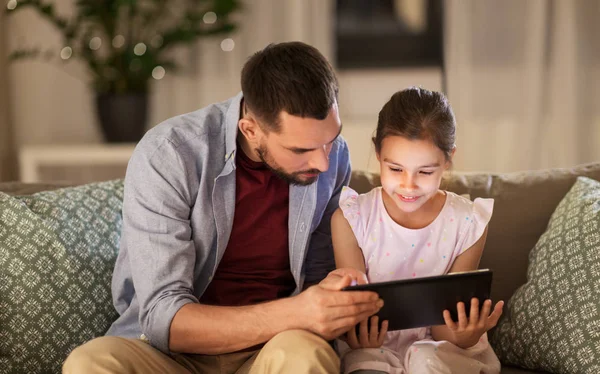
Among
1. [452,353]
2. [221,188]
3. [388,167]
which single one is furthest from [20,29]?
[452,353]

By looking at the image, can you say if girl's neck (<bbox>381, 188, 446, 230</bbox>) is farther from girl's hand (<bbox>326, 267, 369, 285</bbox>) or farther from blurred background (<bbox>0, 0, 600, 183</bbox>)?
blurred background (<bbox>0, 0, 600, 183</bbox>)

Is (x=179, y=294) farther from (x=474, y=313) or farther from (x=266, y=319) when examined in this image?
(x=474, y=313)

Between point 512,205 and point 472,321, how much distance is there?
598mm

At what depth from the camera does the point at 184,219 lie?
5.75 feet

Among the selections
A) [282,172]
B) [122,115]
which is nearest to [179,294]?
[282,172]

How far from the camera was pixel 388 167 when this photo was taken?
5.71ft

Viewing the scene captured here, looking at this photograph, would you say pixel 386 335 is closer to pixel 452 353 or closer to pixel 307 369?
pixel 452 353

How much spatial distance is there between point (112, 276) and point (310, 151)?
600 mm

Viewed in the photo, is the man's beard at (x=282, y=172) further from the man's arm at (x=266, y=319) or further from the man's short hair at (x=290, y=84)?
the man's arm at (x=266, y=319)

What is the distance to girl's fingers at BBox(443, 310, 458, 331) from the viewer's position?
1.59 meters

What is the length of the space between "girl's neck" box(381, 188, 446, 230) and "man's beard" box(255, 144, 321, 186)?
0.22m

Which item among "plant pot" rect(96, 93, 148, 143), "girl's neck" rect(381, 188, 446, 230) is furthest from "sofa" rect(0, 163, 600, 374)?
"plant pot" rect(96, 93, 148, 143)

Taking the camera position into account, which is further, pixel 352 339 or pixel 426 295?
pixel 352 339

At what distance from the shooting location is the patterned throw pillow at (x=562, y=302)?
1.77 metres
